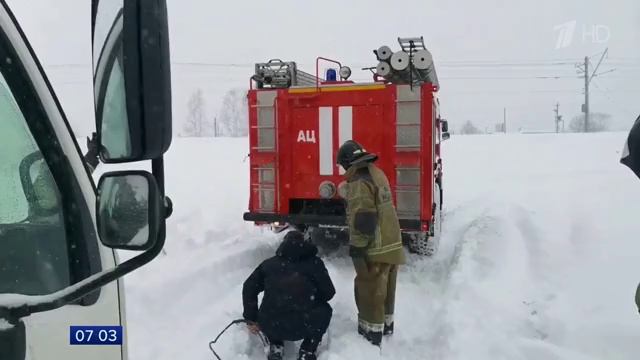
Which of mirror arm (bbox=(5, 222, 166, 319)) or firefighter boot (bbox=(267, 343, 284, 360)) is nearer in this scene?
mirror arm (bbox=(5, 222, 166, 319))

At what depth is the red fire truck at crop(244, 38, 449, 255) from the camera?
7020 millimetres

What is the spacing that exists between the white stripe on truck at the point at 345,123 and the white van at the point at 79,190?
5459 millimetres

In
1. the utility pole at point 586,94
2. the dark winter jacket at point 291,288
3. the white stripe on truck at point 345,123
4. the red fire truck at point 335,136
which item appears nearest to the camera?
the dark winter jacket at point 291,288

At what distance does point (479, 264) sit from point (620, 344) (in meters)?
2.56

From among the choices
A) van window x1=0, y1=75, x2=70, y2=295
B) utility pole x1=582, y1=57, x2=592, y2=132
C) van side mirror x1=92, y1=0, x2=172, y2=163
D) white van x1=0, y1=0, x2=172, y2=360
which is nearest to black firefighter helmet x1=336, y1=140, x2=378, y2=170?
white van x1=0, y1=0, x2=172, y2=360

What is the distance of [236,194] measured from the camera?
13664 millimetres

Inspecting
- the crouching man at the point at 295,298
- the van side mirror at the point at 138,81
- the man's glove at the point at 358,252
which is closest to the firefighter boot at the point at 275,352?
the crouching man at the point at 295,298

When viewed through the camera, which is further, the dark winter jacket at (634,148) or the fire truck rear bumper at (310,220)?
the fire truck rear bumper at (310,220)

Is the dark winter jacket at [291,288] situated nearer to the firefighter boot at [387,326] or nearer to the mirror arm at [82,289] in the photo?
the firefighter boot at [387,326]

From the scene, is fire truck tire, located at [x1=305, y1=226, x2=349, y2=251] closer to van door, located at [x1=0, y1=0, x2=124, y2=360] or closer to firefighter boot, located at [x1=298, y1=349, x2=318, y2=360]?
firefighter boot, located at [x1=298, y1=349, x2=318, y2=360]

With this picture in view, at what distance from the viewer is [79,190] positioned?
5.88ft

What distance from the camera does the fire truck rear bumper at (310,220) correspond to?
708cm

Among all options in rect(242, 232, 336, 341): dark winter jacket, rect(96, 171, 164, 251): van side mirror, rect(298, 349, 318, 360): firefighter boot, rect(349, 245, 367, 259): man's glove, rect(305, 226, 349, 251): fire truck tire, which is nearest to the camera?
rect(96, 171, 164, 251): van side mirror

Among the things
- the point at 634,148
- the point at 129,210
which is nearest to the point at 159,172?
the point at 129,210
